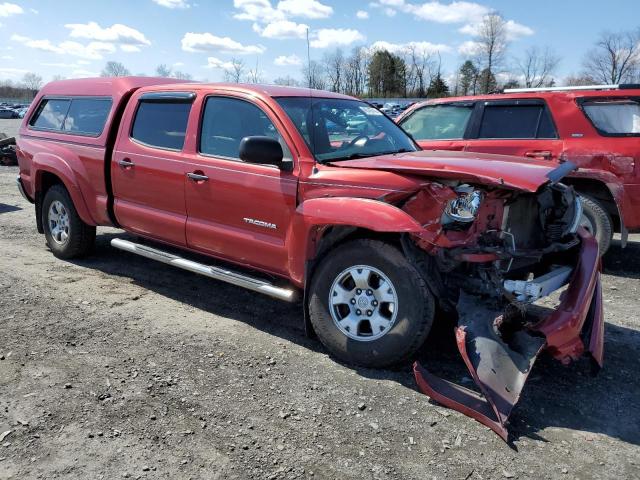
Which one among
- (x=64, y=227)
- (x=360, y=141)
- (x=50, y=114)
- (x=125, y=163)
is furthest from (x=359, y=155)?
(x=50, y=114)

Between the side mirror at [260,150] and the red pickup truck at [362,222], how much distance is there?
0.04ft

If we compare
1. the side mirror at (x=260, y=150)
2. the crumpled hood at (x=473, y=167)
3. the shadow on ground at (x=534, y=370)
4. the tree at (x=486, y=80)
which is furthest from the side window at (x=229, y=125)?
the tree at (x=486, y=80)

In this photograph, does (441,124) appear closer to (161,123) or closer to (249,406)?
(161,123)

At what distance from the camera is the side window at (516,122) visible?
6824 millimetres

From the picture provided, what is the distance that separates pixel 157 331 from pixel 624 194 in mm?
5078

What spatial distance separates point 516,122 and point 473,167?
3873mm

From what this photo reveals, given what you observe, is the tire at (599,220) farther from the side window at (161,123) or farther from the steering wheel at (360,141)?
the side window at (161,123)

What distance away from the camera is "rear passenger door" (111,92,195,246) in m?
4.96

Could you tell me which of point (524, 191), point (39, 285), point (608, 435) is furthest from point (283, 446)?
point (39, 285)

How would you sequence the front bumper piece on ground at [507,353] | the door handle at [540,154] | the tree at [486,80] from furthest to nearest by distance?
the tree at [486,80] → the door handle at [540,154] → the front bumper piece on ground at [507,353]

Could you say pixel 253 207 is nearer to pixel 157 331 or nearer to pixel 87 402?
pixel 157 331

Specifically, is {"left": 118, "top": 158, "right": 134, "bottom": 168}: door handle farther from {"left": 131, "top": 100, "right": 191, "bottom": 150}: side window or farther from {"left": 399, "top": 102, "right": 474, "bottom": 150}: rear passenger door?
{"left": 399, "top": 102, "right": 474, "bottom": 150}: rear passenger door

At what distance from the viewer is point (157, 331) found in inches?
176

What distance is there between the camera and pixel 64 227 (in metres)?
6.41
